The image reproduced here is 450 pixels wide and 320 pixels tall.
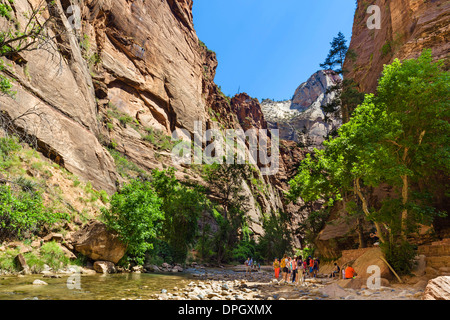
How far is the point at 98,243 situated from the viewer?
17.2 meters

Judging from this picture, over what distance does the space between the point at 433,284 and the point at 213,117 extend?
70.2m

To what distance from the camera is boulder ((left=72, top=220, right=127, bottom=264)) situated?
16.7m

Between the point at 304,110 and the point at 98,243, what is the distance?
142m

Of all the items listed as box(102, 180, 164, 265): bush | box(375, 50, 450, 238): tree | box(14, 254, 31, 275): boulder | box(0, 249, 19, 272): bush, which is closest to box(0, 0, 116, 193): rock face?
box(102, 180, 164, 265): bush

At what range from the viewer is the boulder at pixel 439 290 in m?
6.35

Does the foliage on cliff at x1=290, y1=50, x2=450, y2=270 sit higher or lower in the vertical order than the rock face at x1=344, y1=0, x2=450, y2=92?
lower

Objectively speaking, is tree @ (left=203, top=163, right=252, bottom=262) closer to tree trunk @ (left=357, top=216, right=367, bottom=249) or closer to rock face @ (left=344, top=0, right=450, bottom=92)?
rock face @ (left=344, top=0, right=450, bottom=92)

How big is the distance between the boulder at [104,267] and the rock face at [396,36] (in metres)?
28.3

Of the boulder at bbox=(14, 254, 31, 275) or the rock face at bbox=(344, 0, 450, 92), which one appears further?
the rock face at bbox=(344, 0, 450, 92)

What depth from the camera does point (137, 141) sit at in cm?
4312

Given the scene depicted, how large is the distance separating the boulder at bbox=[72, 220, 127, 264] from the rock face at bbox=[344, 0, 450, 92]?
90.7 feet

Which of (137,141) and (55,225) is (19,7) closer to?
(55,225)
